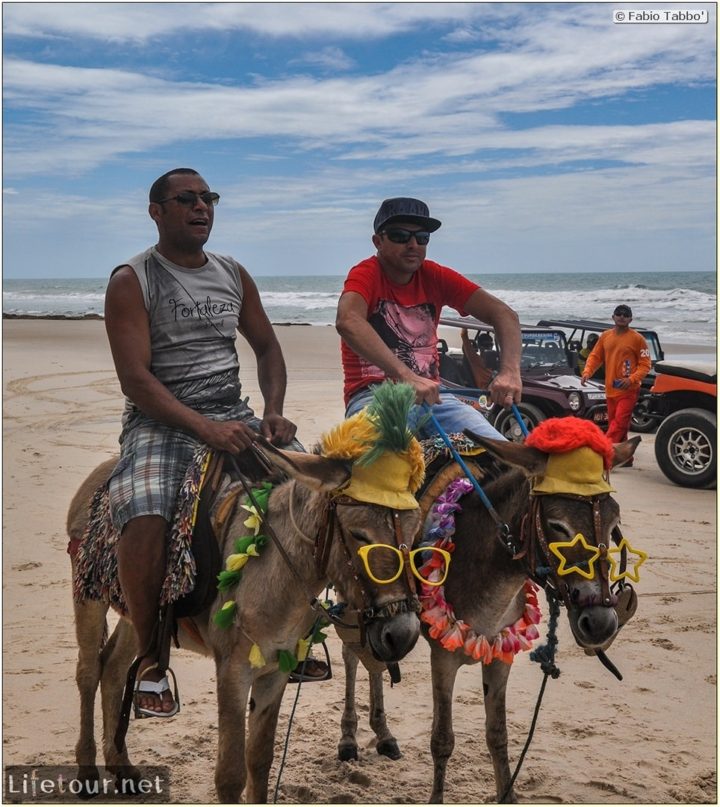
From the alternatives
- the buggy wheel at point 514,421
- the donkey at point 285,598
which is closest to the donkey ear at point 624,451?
the donkey at point 285,598

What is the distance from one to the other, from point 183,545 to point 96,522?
2.35 feet

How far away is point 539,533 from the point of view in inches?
151

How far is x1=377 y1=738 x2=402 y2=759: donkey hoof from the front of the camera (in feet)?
17.4

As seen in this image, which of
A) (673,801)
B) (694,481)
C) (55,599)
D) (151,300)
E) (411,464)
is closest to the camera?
(411,464)

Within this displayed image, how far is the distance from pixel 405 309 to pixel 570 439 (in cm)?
143

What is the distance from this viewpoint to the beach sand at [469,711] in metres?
4.98

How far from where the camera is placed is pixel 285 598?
12.6 feet

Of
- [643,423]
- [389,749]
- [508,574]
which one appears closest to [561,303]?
[643,423]

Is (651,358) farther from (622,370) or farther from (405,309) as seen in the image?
(405,309)

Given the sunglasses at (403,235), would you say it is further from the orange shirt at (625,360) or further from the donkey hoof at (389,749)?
the orange shirt at (625,360)

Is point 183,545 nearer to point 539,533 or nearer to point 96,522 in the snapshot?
point 96,522

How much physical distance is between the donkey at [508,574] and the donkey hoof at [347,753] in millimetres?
550

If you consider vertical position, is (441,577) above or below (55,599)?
above

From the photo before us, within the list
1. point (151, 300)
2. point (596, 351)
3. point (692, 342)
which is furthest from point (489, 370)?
point (692, 342)
